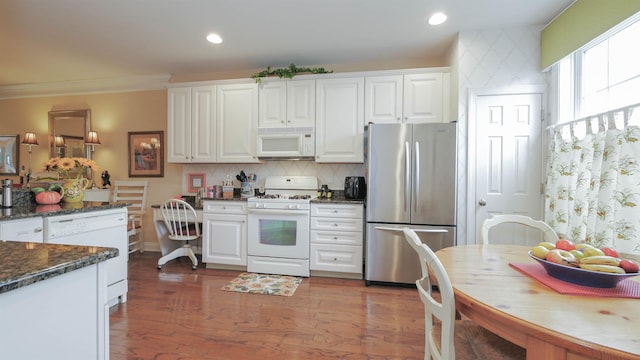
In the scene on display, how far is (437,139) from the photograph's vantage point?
2.91 m

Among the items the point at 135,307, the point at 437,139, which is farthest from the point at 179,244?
the point at 437,139

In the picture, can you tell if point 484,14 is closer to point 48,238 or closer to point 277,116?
point 277,116

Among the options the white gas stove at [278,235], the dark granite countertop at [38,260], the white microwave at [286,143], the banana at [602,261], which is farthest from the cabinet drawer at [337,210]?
the dark granite countertop at [38,260]

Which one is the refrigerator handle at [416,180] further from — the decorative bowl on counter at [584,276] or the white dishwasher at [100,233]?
the white dishwasher at [100,233]

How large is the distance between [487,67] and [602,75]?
90 cm

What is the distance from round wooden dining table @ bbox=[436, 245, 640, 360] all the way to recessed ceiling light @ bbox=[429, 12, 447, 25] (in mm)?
2308

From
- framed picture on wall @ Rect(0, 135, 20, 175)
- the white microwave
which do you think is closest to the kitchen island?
the white microwave

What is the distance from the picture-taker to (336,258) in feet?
10.6

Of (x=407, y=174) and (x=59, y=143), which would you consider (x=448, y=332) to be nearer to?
(x=407, y=174)

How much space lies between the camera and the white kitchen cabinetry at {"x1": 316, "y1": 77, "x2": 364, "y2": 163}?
11.1ft

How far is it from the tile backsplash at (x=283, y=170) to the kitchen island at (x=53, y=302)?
2924mm

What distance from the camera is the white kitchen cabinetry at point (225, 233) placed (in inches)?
135

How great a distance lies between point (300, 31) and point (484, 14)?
1703mm

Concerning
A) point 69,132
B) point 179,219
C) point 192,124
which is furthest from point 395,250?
point 69,132
